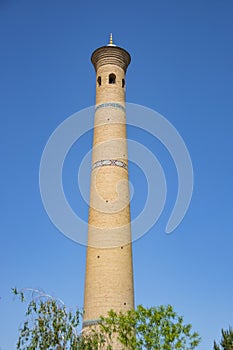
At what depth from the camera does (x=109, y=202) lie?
614 inches

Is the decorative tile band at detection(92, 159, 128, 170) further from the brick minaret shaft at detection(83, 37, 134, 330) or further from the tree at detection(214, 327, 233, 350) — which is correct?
the tree at detection(214, 327, 233, 350)

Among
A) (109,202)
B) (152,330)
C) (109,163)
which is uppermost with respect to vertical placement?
(109,163)

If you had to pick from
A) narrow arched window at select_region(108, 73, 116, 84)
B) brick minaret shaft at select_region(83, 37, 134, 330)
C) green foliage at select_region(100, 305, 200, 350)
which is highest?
narrow arched window at select_region(108, 73, 116, 84)

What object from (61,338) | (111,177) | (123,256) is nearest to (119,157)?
(111,177)

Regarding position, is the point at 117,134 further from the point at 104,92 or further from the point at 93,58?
the point at 93,58

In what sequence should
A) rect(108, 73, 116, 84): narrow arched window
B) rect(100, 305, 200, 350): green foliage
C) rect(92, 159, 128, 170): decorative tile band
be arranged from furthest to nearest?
1. rect(108, 73, 116, 84): narrow arched window
2. rect(92, 159, 128, 170): decorative tile band
3. rect(100, 305, 200, 350): green foliage

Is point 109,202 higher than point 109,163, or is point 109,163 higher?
point 109,163

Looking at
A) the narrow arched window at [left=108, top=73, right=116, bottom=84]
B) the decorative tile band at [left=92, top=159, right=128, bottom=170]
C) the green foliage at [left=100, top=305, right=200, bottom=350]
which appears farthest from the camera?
the narrow arched window at [left=108, top=73, right=116, bottom=84]

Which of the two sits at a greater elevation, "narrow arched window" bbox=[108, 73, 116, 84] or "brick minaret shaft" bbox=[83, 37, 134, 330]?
"narrow arched window" bbox=[108, 73, 116, 84]

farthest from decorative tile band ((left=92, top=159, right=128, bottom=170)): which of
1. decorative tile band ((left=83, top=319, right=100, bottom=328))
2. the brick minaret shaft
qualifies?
decorative tile band ((left=83, top=319, right=100, bottom=328))

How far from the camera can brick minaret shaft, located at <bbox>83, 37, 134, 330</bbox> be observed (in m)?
14.3

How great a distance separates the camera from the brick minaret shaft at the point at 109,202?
A: 46.9 ft

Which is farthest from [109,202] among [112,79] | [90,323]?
[112,79]

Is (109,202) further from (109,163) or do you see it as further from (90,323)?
(90,323)
